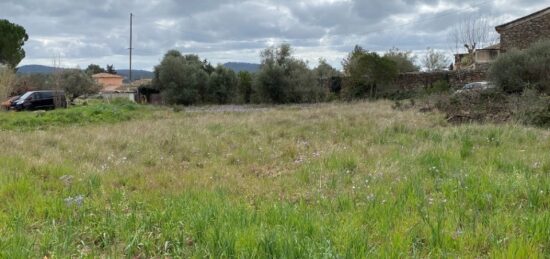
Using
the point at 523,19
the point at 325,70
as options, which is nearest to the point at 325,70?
the point at 325,70

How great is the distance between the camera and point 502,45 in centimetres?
3048

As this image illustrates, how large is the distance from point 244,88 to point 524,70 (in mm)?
26833

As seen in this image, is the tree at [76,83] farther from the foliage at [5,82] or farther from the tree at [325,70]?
the tree at [325,70]

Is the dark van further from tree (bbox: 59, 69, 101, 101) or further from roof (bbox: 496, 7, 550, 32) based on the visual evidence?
roof (bbox: 496, 7, 550, 32)

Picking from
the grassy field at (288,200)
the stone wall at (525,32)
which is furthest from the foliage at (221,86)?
the grassy field at (288,200)

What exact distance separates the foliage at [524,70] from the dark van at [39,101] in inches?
1056

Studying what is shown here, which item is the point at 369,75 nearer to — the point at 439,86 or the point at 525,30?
the point at 439,86

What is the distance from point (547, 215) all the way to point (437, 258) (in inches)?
50.9

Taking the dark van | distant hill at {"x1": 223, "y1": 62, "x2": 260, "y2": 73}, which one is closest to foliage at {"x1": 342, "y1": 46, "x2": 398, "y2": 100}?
distant hill at {"x1": 223, "y1": 62, "x2": 260, "y2": 73}

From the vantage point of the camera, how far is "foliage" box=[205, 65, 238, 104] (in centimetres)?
4175

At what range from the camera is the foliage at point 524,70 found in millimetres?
17859

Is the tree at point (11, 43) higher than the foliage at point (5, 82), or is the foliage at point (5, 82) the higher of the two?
the tree at point (11, 43)

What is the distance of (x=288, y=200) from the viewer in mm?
5316

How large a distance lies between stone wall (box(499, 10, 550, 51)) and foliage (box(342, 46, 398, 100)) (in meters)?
7.62
